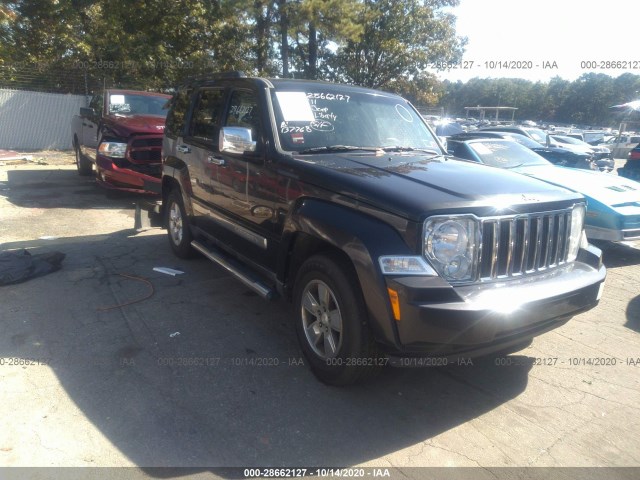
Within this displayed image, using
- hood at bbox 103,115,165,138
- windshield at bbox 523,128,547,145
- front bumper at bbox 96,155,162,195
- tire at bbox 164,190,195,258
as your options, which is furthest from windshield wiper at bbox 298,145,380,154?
windshield at bbox 523,128,547,145

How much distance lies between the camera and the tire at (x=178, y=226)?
5785 millimetres

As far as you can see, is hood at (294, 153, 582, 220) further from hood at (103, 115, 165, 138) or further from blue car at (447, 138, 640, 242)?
hood at (103, 115, 165, 138)

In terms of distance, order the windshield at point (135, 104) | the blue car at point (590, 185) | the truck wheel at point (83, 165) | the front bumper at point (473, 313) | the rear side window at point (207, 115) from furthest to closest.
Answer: the truck wheel at point (83, 165) → the windshield at point (135, 104) → the blue car at point (590, 185) → the rear side window at point (207, 115) → the front bumper at point (473, 313)

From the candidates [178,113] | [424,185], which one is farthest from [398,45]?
[424,185]

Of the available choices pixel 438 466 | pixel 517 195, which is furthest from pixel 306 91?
pixel 438 466

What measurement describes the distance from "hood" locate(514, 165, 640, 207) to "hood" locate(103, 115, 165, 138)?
6.09 metres

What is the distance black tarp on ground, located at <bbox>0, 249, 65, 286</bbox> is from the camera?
5.07m

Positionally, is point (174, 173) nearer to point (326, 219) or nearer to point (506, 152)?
point (326, 219)

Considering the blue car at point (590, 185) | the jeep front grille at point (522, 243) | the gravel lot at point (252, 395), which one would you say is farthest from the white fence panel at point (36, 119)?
the jeep front grille at point (522, 243)

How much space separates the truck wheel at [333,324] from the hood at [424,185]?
51cm

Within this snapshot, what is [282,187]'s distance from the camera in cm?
371

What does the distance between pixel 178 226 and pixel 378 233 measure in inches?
149

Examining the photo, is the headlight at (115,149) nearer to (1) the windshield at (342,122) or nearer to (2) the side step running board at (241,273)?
(2) the side step running board at (241,273)

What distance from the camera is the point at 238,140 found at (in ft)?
12.7
